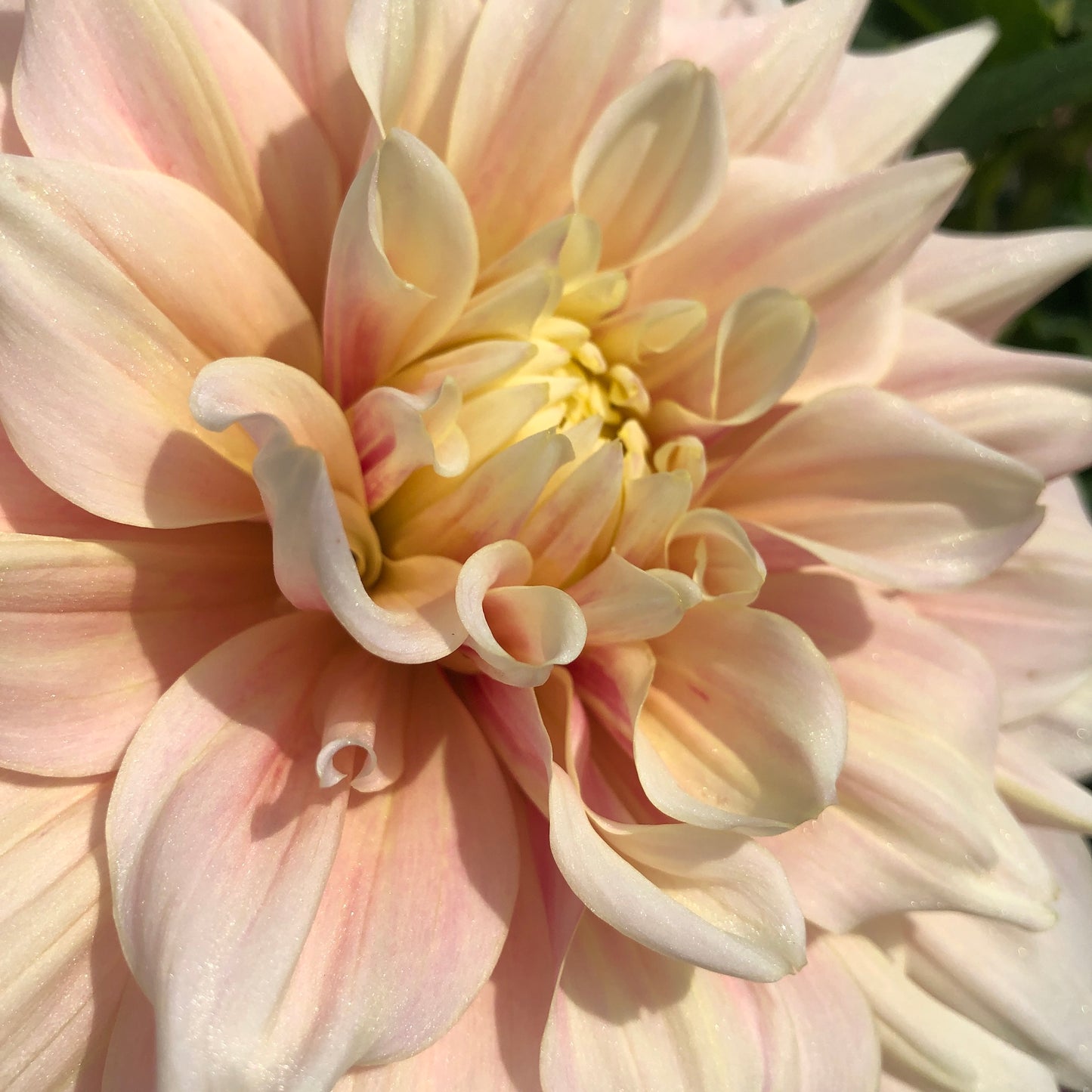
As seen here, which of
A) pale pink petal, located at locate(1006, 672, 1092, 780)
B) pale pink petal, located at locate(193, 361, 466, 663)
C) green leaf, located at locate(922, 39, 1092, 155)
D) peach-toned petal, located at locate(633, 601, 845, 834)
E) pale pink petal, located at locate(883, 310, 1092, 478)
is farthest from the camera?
green leaf, located at locate(922, 39, 1092, 155)

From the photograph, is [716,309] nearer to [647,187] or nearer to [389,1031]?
[647,187]

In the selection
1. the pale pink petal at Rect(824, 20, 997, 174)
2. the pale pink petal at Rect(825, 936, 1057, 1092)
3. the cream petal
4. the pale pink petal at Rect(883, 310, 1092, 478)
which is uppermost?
the pale pink petal at Rect(824, 20, 997, 174)

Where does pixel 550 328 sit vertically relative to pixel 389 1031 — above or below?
above

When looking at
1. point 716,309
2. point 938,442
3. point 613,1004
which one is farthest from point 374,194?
point 613,1004

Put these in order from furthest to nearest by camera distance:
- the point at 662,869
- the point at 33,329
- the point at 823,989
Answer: the point at 823,989 < the point at 662,869 < the point at 33,329

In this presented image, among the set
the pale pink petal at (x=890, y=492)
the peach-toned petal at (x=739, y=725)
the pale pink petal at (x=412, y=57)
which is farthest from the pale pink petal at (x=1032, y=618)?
the pale pink petal at (x=412, y=57)


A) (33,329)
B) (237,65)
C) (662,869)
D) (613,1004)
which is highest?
(237,65)

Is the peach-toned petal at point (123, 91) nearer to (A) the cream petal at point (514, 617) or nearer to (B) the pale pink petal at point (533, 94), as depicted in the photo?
(B) the pale pink petal at point (533, 94)

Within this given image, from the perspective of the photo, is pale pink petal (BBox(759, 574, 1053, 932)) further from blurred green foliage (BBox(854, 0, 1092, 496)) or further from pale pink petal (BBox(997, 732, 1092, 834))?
blurred green foliage (BBox(854, 0, 1092, 496))

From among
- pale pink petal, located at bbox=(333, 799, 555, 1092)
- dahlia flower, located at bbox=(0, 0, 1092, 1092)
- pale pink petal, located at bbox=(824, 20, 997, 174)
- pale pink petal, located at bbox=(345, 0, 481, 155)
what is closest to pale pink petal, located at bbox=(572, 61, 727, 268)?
dahlia flower, located at bbox=(0, 0, 1092, 1092)
